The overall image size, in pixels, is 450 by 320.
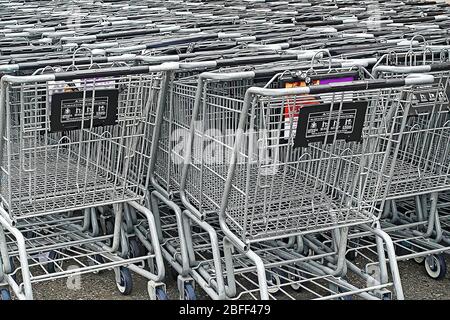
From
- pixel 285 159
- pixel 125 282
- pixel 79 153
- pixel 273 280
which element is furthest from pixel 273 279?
pixel 79 153

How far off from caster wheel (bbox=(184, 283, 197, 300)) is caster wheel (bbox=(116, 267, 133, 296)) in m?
0.37

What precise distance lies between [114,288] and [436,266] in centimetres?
193

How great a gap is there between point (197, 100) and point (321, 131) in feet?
2.33

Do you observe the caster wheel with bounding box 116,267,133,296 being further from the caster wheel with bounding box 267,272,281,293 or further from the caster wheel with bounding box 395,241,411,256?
the caster wheel with bounding box 395,241,411,256

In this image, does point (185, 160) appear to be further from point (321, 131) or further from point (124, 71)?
point (321, 131)

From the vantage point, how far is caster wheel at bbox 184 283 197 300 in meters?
3.62

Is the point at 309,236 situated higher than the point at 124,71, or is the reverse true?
the point at 124,71

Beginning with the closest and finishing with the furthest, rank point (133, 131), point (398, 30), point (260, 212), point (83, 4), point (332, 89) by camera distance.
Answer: point (332, 89)
point (260, 212)
point (133, 131)
point (398, 30)
point (83, 4)

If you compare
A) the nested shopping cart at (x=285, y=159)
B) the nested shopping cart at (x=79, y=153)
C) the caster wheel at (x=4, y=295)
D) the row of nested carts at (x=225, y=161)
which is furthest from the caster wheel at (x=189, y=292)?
the caster wheel at (x=4, y=295)

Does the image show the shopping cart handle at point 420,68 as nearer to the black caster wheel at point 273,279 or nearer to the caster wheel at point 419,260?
Answer: the black caster wheel at point 273,279

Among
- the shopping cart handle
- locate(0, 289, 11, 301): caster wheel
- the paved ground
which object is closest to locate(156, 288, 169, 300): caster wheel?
the paved ground

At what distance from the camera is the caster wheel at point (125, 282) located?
12.6 ft

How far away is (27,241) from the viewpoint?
4.05 m
